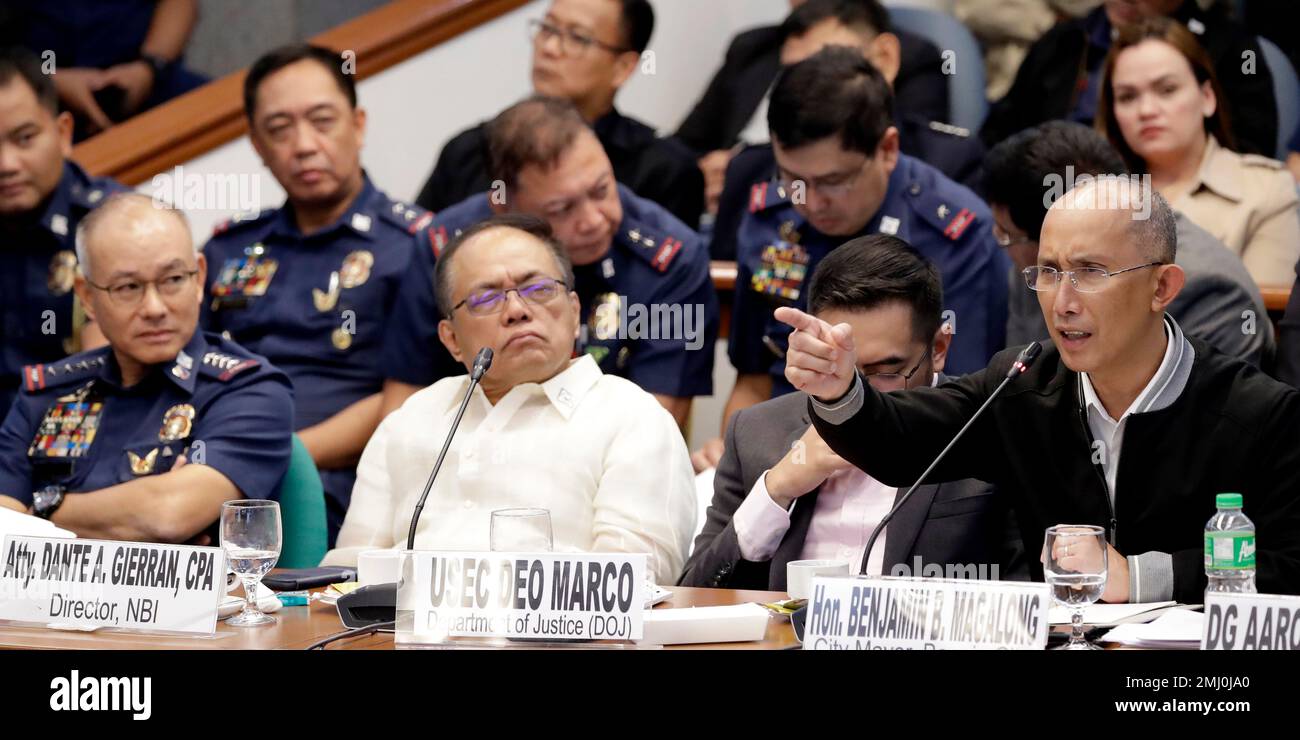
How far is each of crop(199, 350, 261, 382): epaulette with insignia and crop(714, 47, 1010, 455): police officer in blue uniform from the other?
3.46ft

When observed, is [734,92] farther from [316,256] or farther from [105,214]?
[105,214]

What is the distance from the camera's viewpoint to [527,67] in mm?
5043

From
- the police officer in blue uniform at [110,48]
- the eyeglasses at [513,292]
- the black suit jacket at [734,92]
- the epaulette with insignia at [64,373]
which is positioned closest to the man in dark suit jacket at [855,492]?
the eyeglasses at [513,292]

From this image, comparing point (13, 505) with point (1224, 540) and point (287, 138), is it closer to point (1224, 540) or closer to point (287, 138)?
point (287, 138)

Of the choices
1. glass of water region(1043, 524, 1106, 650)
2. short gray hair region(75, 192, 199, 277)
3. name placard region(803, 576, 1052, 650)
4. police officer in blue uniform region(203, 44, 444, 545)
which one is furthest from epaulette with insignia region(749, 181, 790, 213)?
name placard region(803, 576, 1052, 650)

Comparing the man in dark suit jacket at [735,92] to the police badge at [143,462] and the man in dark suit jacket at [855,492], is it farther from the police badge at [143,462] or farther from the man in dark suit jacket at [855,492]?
the police badge at [143,462]

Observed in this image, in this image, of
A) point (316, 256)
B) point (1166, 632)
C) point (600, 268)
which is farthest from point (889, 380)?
point (316, 256)

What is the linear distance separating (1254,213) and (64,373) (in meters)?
2.43

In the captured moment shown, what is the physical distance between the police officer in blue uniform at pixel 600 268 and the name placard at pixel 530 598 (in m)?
1.65

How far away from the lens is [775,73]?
4746 millimetres

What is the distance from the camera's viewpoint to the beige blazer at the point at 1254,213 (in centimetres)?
358

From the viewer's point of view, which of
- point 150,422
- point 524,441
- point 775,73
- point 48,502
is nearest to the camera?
point 524,441

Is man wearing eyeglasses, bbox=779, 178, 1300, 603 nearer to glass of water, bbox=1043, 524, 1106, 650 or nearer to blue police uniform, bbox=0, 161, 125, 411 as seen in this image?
glass of water, bbox=1043, 524, 1106, 650

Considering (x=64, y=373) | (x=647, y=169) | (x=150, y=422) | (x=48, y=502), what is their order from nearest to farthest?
1. (x=48, y=502)
2. (x=150, y=422)
3. (x=64, y=373)
4. (x=647, y=169)
